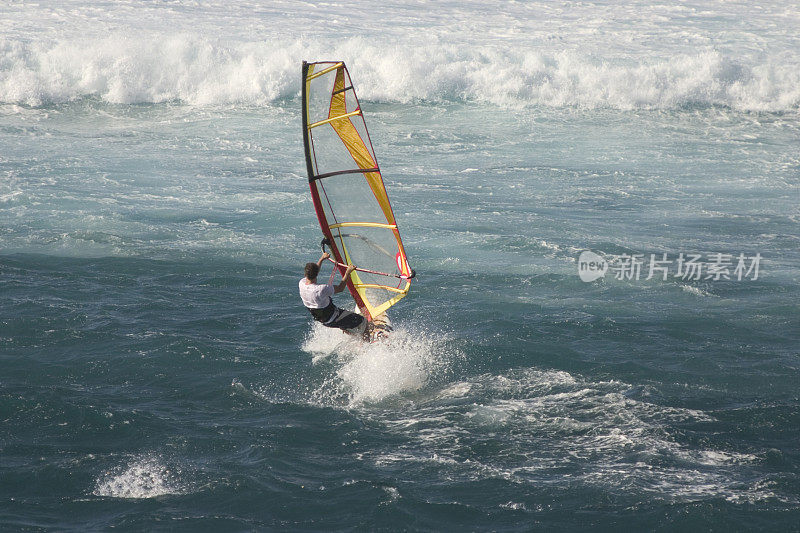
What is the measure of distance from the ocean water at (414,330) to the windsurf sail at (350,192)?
2.79ft

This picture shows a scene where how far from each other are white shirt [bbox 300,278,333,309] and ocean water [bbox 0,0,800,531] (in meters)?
0.87

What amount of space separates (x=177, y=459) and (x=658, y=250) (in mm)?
9416

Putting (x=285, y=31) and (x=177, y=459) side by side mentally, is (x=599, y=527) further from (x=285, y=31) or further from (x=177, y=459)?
(x=285, y=31)

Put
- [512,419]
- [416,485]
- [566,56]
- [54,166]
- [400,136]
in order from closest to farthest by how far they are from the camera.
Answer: [416,485], [512,419], [54,166], [400,136], [566,56]

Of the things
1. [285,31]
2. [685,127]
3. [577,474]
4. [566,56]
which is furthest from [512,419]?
[285,31]

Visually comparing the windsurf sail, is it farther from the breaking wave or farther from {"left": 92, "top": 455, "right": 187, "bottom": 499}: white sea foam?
the breaking wave

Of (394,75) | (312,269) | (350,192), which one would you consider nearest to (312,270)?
(312,269)

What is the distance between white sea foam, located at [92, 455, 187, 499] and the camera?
6527 millimetres

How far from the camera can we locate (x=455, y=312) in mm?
10992

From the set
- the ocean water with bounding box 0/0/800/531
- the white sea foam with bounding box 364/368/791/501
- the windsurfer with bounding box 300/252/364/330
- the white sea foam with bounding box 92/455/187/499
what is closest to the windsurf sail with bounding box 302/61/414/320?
the windsurfer with bounding box 300/252/364/330

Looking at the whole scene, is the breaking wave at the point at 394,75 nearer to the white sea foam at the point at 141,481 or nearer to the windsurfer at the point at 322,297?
the windsurfer at the point at 322,297

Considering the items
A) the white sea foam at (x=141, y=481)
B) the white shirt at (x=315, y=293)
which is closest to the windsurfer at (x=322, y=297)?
the white shirt at (x=315, y=293)

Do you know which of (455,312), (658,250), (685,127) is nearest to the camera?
(455,312)

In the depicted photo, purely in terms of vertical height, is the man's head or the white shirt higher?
the man's head
